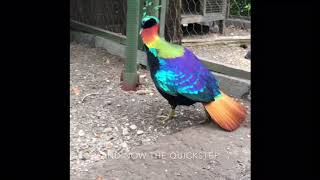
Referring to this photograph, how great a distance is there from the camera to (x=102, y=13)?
352cm

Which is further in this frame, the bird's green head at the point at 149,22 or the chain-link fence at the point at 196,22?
the chain-link fence at the point at 196,22

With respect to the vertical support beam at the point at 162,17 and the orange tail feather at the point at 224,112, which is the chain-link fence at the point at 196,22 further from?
the orange tail feather at the point at 224,112

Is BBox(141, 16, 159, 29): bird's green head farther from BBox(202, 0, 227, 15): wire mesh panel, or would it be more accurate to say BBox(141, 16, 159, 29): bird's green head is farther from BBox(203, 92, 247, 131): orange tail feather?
BBox(202, 0, 227, 15): wire mesh panel

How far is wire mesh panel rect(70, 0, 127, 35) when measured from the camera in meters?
3.40

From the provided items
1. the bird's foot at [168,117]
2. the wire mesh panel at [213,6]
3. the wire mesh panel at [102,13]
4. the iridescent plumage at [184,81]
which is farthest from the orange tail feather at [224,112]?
the wire mesh panel at [213,6]

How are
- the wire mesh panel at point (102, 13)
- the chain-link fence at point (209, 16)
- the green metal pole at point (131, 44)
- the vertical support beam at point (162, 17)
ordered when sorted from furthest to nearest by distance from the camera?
the chain-link fence at point (209, 16), the wire mesh panel at point (102, 13), the vertical support beam at point (162, 17), the green metal pole at point (131, 44)

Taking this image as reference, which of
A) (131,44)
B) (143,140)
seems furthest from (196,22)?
(143,140)

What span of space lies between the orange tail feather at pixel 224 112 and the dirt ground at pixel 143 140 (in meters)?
0.04

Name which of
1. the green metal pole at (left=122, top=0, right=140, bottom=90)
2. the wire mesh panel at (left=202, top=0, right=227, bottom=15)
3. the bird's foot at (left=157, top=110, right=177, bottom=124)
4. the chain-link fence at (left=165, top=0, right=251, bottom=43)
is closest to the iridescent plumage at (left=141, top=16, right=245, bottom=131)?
the bird's foot at (left=157, top=110, right=177, bottom=124)

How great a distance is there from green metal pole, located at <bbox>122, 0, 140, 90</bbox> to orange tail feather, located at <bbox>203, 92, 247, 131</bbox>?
65 cm

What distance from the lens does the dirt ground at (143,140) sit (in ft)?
5.61

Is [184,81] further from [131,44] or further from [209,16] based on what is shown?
[209,16]
